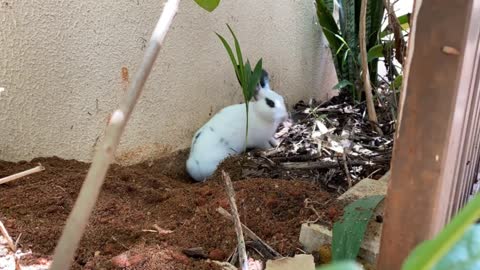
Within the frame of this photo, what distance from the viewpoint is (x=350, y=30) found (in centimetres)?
290

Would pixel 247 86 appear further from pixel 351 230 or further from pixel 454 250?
pixel 454 250

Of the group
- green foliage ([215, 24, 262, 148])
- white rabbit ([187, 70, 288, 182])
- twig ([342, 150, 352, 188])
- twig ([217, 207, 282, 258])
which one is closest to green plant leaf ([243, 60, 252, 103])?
green foliage ([215, 24, 262, 148])

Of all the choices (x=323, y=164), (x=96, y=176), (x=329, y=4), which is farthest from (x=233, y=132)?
(x=96, y=176)

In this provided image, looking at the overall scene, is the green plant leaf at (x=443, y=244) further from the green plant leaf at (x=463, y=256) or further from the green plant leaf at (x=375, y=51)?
the green plant leaf at (x=375, y=51)

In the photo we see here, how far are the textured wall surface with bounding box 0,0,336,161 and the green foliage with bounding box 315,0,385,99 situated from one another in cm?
30

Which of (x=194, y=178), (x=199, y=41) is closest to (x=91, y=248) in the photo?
(x=194, y=178)

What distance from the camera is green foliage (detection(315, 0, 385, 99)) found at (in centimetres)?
288

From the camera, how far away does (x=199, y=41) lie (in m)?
2.32

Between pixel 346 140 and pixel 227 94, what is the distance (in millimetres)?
650

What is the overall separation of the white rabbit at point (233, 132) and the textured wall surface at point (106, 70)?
0.13 metres

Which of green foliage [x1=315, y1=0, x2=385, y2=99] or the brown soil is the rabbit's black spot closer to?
green foliage [x1=315, y1=0, x2=385, y2=99]

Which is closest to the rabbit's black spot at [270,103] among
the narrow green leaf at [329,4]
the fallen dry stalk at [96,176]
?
the narrow green leaf at [329,4]

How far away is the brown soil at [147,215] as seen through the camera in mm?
1104

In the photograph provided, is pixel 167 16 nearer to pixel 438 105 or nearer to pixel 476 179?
pixel 438 105
